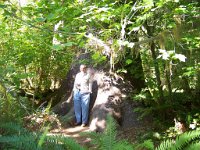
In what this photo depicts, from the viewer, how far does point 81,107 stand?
8875 millimetres

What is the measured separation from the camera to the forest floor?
7.38 meters

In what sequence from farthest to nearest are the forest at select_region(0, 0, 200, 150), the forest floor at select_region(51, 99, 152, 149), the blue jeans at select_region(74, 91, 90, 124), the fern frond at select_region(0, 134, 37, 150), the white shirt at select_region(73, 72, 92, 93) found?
1. the blue jeans at select_region(74, 91, 90, 124)
2. the white shirt at select_region(73, 72, 92, 93)
3. the forest floor at select_region(51, 99, 152, 149)
4. the forest at select_region(0, 0, 200, 150)
5. the fern frond at select_region(0, 134, 37, 150)

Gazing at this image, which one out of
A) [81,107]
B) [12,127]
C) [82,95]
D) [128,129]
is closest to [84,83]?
[82,95]

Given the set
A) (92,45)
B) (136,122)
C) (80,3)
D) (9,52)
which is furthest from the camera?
(9,52)

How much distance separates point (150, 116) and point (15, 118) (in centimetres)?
380

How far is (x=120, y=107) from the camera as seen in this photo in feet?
27.4

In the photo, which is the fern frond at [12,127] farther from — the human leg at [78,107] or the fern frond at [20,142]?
the human leg at [78,107]

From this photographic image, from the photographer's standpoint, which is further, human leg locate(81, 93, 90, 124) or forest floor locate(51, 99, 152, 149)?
human leg locate(81, 93, 90, 124)

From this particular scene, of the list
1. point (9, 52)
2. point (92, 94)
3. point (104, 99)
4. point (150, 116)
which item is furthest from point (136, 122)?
point (9, 52)

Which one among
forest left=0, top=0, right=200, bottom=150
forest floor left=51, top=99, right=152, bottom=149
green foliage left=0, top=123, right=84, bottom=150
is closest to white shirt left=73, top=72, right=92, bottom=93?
forest left=0, top=0, right=200, bottom=150

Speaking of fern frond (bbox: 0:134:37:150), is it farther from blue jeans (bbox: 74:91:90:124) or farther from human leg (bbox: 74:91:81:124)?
human leg (bbox: 74:91:81:124)

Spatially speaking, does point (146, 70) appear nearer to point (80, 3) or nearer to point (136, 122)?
point (136, 122)

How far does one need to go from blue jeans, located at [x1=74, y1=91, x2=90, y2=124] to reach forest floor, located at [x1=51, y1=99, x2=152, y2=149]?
0.83ft

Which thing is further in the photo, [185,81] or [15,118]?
[185,81]
